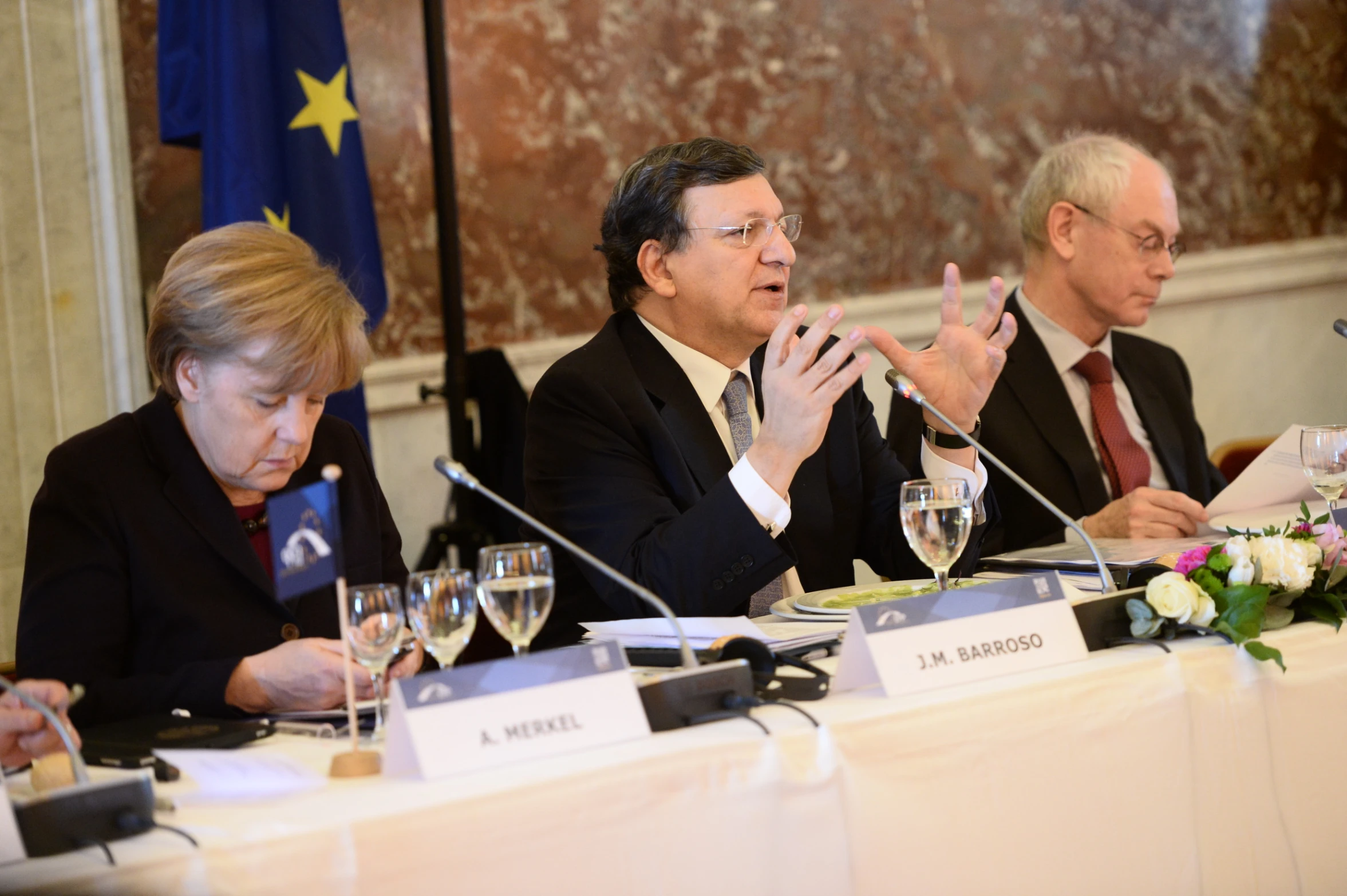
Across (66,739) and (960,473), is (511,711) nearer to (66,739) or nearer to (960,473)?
(66,739)

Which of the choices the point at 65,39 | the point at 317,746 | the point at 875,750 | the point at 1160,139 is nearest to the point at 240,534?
the point at 317,746

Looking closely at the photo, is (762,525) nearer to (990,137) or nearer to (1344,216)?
(990,137)

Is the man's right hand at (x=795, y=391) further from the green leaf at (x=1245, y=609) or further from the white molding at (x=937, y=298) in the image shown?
the white molding at (x=937, y=298)

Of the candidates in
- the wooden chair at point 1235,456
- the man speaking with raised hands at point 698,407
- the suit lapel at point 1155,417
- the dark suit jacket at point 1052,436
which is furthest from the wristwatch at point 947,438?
the wooden chair at point 1235,456

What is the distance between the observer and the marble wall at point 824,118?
3.81 metres

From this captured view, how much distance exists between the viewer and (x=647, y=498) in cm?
221

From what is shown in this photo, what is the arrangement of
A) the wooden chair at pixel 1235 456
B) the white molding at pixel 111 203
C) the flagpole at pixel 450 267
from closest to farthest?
the white molding at pixel 111 203, the flagpole at pixel 450 267, the wooden chair at pixel 1235 456

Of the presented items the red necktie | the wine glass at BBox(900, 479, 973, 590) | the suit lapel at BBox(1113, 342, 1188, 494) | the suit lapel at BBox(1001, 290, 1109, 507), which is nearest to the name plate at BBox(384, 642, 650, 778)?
the wine glass at BBox(900, 479, 973, 590)

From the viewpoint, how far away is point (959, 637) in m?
1.50

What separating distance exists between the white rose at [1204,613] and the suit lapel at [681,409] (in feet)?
2.84

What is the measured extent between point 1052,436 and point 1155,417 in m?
0.34

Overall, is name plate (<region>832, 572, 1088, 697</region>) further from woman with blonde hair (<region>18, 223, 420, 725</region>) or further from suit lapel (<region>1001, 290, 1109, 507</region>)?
suit lapel (<region>1001, 290, 1109, 507</region>)

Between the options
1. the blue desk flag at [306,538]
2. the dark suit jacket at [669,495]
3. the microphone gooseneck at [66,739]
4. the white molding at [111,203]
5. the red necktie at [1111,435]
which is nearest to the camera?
the microphone gooseneck at [66,739]

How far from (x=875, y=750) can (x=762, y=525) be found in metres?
0.67
